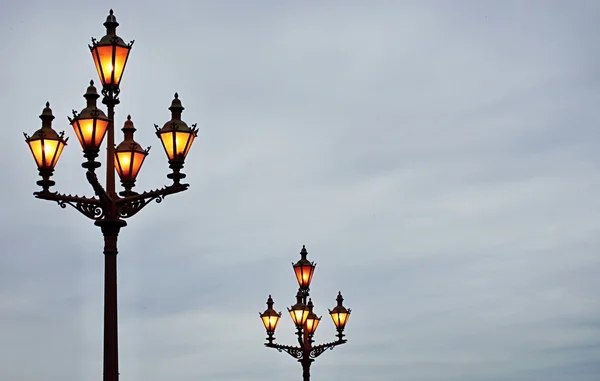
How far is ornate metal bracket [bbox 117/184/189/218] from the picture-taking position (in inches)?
568

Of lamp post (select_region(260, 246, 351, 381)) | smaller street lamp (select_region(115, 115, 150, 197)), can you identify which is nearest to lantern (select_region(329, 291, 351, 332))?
lamp post (select_region(260, 246, 351, 381))

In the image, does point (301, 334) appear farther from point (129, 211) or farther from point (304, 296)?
point (129, 211)

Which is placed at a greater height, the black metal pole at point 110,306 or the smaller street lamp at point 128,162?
the smaller street lamp at point 128,162

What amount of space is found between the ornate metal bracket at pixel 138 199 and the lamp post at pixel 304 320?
39.1 ft

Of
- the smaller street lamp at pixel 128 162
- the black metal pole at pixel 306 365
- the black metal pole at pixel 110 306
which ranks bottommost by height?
the black metal pole at pixel 110 306

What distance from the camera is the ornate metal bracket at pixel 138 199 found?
14.4 meters

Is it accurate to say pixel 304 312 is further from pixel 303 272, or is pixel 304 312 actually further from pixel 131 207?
pixel 131 207

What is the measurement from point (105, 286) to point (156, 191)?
138 centimetres

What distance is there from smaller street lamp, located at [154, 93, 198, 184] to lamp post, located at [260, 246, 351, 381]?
39.3 ft

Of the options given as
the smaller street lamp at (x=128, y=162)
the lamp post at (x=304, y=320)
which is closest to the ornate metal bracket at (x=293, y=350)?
the lamp post at (x=304, y=320)

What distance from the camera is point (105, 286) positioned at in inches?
551

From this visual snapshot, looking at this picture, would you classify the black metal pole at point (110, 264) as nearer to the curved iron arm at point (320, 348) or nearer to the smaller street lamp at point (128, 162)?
the smaller street lamp at point (128, 162)

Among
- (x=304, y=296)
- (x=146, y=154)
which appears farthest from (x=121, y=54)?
(x=304, y=296)

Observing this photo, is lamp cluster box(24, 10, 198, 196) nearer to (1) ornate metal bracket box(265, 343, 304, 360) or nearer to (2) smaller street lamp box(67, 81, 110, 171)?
(2) smaller street lamp box(67, 81, 110, 171)
